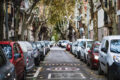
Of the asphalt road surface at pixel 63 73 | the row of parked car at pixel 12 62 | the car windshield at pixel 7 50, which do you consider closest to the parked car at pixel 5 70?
the row of parked car at pixel 12 62

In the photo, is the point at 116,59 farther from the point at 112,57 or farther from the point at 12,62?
the point at 12,62

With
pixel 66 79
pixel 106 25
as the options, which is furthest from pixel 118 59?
pixel 106 25

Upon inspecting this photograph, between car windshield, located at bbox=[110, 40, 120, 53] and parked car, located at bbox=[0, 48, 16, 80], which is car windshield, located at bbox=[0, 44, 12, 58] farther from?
car windshield, located at bbox=[110, 40, 120, 53]

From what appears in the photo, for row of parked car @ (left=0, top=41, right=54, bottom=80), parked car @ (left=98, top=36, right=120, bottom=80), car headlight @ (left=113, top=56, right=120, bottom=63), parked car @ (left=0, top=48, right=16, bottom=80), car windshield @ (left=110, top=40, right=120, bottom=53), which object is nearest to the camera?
parked car @ (left=0, top=48, right=16, bottom=80)

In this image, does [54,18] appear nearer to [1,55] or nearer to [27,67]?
[27,67]

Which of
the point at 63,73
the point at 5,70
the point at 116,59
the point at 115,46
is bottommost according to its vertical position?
the point at 63,73

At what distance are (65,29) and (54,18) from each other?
4939cm

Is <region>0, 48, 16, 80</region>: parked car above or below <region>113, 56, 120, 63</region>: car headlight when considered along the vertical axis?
above

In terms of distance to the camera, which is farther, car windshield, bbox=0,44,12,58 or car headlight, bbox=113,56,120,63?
car headlight, bbox=113,56,120,63

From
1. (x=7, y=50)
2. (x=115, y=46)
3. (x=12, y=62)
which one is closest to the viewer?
(x=12, y=62)

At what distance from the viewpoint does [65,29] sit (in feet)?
339

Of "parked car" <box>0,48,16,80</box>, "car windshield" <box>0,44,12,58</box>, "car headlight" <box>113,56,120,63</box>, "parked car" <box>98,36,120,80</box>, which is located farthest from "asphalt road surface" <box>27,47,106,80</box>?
"parked car" <box>0,48,16,80</box>

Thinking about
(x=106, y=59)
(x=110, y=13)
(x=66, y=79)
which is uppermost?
(x=110, y=13)

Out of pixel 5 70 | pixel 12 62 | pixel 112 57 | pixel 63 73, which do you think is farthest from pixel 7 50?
pixel 63 73
